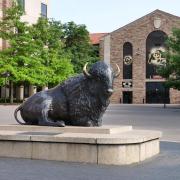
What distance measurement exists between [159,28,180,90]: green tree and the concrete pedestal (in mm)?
36271

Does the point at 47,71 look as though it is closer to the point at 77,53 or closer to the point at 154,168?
the point at 77,53

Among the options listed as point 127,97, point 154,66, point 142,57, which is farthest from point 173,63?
point 127,97

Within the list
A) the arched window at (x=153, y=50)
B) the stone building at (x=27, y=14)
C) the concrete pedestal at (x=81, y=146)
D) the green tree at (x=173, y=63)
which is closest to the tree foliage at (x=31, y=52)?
the stone building at (x=27, y=14)

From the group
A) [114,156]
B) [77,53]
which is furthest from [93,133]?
[77,53]

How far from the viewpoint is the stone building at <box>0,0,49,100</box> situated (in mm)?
65000

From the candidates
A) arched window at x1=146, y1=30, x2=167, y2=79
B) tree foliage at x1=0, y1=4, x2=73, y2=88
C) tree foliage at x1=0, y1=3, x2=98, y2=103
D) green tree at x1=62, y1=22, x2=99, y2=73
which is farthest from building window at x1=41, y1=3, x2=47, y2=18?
arched window at x1=146, y1=30, x2=167, y2=79

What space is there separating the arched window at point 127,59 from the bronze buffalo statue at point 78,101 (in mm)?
68388

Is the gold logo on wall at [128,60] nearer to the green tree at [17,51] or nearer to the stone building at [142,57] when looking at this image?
the stone building at [142,57]

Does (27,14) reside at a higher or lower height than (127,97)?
higher

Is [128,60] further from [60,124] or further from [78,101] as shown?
[60,124]

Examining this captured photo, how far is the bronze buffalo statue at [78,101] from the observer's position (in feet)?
37.9

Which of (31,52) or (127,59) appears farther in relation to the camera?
(127,59)

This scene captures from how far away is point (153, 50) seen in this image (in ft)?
259

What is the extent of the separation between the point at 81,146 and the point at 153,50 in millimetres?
70314
